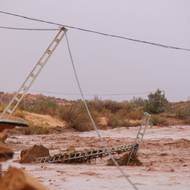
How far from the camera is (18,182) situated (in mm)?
4516

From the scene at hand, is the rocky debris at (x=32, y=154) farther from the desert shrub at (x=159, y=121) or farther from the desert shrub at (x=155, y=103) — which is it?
the desert shrub at (x=155, y=103)

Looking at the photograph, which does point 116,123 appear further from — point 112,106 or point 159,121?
point 112,106

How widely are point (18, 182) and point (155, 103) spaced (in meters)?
48.9

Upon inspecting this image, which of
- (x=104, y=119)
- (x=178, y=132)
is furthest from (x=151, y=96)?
(x=178, y=132)

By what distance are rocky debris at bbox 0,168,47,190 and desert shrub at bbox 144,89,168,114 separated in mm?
47922

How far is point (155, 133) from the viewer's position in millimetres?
32156

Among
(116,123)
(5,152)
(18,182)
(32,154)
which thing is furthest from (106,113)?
(18,182)

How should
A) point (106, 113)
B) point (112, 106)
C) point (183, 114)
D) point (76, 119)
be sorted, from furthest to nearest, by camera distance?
point (112, 106) < point (183, 114) < point (106, 113) < point (76, 119)

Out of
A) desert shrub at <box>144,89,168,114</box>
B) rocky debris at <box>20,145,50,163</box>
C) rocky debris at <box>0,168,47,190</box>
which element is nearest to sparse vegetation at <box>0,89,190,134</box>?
desert shrub at <box>144,89,168,114</box>

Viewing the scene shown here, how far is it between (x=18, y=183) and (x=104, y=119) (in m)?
37.2

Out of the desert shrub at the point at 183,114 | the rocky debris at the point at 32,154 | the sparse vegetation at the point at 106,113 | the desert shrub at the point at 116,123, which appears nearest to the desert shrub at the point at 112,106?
the sparse vegetation at the point at 106,113

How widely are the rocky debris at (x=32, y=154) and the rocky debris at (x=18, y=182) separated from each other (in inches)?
377

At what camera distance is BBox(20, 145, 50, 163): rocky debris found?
47.2 feet

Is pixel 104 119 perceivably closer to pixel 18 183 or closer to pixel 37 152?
pixel 37 152
